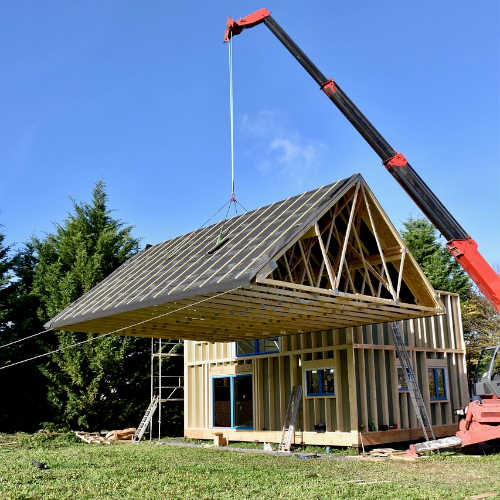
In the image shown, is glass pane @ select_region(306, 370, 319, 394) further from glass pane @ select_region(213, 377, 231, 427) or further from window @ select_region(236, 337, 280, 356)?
glass pane @ select_region(213, 377, 231, 427)

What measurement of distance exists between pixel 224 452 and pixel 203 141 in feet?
29.2

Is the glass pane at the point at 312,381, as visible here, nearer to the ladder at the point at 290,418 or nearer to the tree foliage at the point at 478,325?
the ladder at the point at 290,418

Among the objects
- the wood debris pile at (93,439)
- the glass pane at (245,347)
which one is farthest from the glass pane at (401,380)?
the wood debris pile at (93,439)

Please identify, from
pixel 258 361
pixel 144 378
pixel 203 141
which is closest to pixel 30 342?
pixel 144 378

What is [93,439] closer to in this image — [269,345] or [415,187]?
[269,345]

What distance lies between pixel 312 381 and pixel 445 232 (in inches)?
252

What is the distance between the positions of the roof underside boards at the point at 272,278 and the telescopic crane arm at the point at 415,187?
940mm

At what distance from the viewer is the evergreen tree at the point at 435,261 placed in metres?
31.4

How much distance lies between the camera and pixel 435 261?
105ft

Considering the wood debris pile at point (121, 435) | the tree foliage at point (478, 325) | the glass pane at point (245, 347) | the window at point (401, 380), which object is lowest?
the wood debris pile at point (121, 435)

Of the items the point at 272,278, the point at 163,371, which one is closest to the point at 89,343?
the point at 163,371

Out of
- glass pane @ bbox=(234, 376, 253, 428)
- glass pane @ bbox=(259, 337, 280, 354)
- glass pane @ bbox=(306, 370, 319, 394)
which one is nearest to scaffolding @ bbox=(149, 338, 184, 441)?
glass pane @ bbox=(234, 376, 253, 428)

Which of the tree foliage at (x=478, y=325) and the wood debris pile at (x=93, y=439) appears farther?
the tree foliage at (x=478, y=325)

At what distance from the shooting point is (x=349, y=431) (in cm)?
1533
